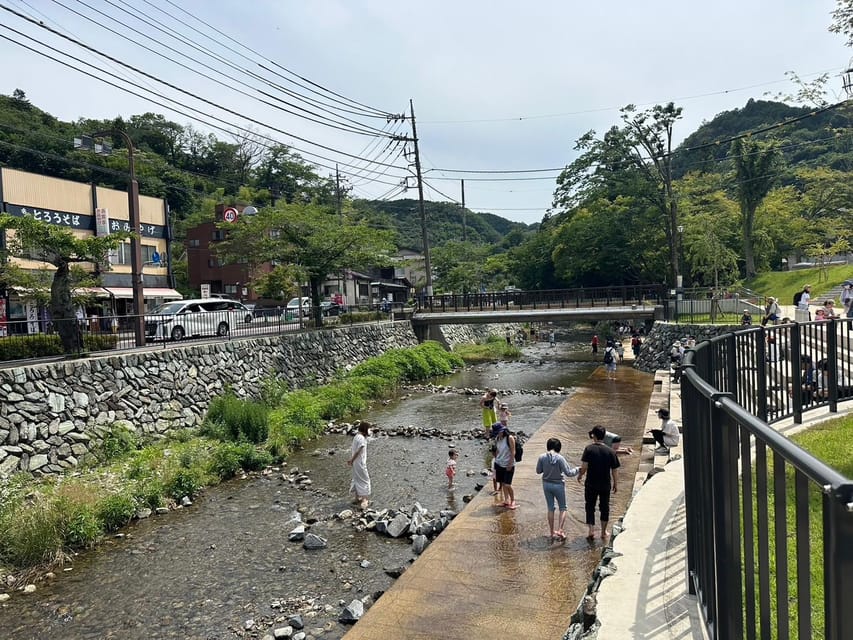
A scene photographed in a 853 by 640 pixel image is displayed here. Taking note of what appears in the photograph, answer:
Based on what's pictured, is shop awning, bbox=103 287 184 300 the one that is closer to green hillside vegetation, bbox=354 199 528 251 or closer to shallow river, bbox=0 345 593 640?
shallow river, bbox=0 345 593 640

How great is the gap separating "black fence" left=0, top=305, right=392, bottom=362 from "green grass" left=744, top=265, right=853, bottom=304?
2772 cm

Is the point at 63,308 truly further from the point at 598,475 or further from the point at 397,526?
the point at 598,475

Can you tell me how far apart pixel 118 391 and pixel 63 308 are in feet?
8.21

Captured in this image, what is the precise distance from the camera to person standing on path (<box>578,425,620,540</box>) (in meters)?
7.54

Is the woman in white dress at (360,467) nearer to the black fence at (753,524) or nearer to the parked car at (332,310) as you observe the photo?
the black fence at (753,524)

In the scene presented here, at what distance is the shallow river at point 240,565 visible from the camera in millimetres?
7562

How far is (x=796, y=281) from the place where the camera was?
133 feet

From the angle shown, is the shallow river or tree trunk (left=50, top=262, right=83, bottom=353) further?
tree trunk (left=50, top=262, right=83, bottom=353)

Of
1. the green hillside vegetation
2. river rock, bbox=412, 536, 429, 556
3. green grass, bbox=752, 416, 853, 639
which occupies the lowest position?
river rock, bbox=412, 536, 429, 556

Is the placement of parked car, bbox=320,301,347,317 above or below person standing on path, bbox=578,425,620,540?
above

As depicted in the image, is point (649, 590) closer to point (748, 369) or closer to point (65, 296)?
point (748, 369)

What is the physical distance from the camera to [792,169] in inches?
2063

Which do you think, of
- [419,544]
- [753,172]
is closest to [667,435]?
[419,544]

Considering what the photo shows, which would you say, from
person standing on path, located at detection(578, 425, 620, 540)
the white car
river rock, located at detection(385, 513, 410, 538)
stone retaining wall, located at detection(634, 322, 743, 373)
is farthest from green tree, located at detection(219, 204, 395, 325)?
person standing on path, located at detection(578, 425, 620, 540)
